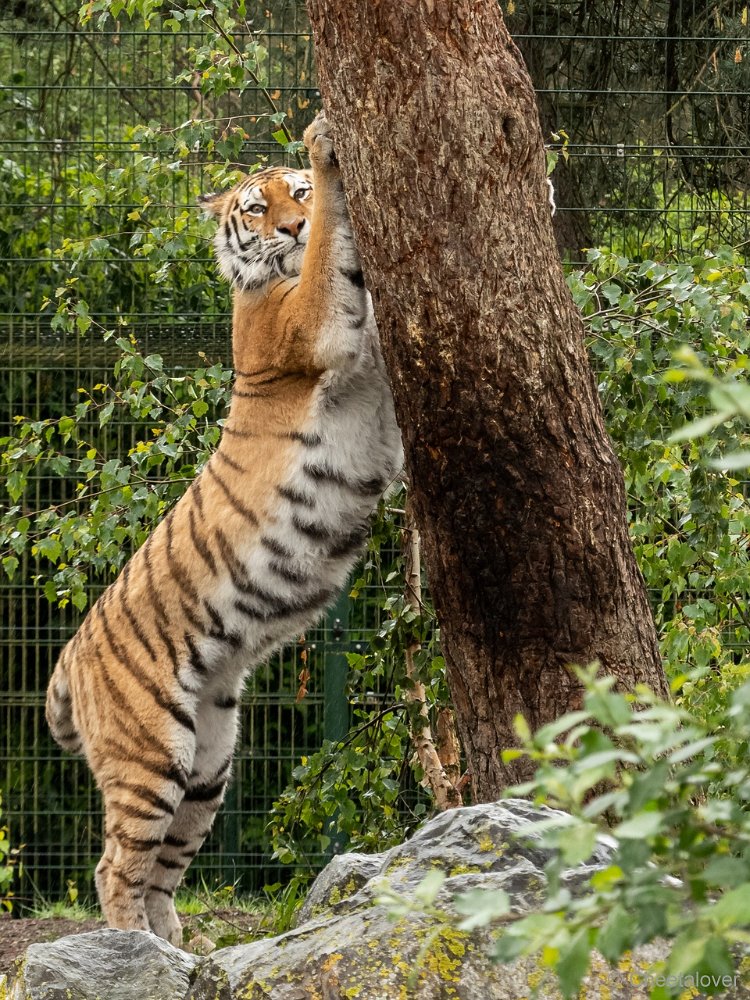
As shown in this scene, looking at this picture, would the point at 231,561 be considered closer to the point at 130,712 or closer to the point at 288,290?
the point at 130,712

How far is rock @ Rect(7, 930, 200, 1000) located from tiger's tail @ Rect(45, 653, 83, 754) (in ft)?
6.51

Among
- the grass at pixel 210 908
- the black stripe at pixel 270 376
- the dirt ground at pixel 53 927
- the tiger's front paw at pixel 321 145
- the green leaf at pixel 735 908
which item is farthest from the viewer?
the dirt ground at pixel 53 927

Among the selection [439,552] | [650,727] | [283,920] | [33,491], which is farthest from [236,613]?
[650,727]

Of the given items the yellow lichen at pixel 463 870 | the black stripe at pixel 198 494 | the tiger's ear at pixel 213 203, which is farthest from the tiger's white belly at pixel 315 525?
the yellow lichen at pixel 463 870

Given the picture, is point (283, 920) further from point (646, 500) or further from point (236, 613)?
point (646, 500)

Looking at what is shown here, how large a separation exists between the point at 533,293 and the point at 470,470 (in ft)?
1.31

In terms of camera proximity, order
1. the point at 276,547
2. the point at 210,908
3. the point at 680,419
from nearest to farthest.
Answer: the point at 680,419 → the point at 276,547 → the point at 210,908

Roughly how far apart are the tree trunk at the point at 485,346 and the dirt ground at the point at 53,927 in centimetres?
240

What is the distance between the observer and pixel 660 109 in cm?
552

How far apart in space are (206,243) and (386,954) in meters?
3.75

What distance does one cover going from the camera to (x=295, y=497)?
3695 mm

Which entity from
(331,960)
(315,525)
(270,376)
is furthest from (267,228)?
(331,960)

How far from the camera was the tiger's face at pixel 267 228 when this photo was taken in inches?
151

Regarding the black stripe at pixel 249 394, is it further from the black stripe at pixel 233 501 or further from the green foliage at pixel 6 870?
the green foliage at pixel 6 870
